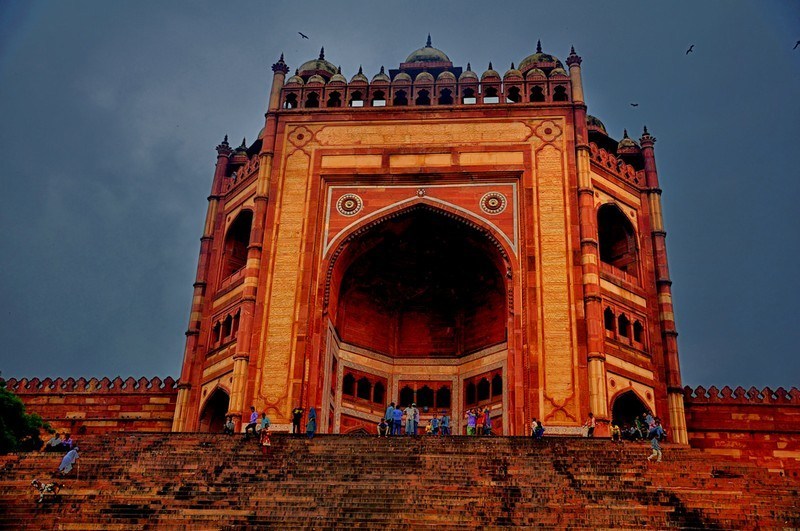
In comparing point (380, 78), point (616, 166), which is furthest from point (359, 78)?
point (616, 166)

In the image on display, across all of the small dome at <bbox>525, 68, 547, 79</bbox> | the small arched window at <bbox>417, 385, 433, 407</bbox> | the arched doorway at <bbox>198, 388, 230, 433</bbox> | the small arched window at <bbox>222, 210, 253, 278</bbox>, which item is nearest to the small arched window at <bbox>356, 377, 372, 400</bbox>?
the small arched window at <bbox>417, 385, 433, 407</bbox>

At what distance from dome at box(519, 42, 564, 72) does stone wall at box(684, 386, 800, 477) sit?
437 inches

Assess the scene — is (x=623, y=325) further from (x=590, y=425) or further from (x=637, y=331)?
(x=590, y=425)

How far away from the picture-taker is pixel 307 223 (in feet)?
83.4

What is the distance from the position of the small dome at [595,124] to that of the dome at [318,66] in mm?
8596

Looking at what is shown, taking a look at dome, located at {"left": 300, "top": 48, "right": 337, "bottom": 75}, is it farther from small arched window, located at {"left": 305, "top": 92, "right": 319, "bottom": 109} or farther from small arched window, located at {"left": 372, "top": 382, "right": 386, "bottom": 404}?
small arched window, located at {"left": 372, "top": 382, "right": 386, "bottom": 404}

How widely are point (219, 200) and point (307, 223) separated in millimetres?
5106

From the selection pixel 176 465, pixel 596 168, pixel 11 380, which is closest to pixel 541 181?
pixel 596 168

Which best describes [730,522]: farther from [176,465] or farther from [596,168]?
[596,168]

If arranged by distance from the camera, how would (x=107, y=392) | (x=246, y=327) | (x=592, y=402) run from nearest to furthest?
(x=592, y=402)
(x=246, y=327)
(x=107, y=392)

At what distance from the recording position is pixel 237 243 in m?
29.1

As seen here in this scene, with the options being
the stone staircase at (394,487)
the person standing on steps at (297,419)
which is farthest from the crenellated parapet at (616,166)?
the person standing on steps at (297,419)

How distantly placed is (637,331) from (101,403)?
50.4 ft

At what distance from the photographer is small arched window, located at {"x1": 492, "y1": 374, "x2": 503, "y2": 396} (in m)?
25.9
